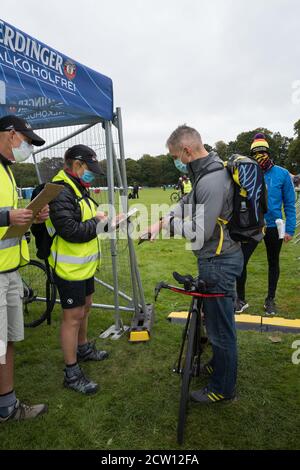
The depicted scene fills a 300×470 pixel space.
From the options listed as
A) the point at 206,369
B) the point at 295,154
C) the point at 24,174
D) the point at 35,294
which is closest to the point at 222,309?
the point at 206,369

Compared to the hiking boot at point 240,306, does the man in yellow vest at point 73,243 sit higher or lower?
higher

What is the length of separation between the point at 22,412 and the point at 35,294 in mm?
2598

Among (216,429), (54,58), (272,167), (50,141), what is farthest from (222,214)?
(50,141)

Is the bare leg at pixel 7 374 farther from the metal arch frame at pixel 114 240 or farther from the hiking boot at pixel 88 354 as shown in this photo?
the metal arch frame at pixel 114 240

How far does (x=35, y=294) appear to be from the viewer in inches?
209

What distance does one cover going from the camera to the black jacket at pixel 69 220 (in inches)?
114

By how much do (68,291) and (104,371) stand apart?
1120 millimetres

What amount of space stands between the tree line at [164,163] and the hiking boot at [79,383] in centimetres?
226

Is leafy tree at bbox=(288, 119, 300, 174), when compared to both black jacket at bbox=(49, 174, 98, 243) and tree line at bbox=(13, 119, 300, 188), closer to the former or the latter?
tree line at bbox=(13, 119, 300, 188)

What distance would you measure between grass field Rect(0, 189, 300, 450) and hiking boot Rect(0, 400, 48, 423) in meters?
0.06

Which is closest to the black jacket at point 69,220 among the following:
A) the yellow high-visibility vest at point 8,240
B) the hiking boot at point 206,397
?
the yellow high-visibility vest at point 8,240

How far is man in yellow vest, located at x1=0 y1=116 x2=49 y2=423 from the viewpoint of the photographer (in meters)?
2.50
